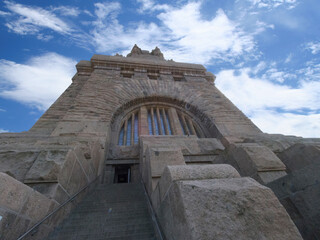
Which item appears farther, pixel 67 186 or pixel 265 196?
pixel 67 186

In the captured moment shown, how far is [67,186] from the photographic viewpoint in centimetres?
251

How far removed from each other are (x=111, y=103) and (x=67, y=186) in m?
4.27

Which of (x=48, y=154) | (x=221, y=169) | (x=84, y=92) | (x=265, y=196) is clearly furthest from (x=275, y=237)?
(x=84, y=92)

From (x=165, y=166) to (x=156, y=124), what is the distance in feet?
17.0

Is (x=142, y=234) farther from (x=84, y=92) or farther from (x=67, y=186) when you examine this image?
(x=84, y=92)

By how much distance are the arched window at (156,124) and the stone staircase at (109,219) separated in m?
3.01

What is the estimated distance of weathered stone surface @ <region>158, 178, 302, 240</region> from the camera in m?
1.00

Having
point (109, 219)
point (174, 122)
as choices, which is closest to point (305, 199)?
point (109, 219)

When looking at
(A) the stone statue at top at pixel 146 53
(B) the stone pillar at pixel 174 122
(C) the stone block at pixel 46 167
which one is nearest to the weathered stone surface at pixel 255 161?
(B) the stone pillar at pixel 174 122

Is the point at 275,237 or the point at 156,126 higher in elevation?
the point at 156,126

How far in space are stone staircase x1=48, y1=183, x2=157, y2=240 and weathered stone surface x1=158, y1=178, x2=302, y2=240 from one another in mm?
1090

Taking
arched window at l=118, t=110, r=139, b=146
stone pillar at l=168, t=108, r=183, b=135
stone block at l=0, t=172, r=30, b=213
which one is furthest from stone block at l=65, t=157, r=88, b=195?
stone pillar at l=168, t=108, r=183, b=135

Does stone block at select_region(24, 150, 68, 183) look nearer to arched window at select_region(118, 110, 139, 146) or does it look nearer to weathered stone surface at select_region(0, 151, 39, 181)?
weathered stone surface at select_region(0, 151, 39, 181)

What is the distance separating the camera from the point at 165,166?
1828 mm
